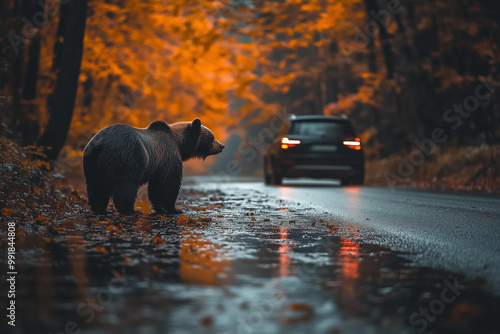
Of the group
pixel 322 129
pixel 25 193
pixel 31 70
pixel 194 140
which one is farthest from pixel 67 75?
pixel 322 129

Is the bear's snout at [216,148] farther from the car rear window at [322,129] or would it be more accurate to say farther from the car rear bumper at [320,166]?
the car rear window at [322,129]

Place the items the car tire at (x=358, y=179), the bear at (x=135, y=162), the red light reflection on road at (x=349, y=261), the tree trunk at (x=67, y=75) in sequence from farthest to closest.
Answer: the car tire at (x=358, y=179), the tree trunk at (x=67, y=75), the bear at (x=135, y=162), the red light reflection on road at (x=349, y=261)

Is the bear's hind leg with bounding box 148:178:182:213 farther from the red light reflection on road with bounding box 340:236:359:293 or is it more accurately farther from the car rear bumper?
the car rear bumper

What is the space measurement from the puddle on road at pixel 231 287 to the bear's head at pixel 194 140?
3365 mm

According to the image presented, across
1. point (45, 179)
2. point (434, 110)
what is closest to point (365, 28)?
point (434, 110)

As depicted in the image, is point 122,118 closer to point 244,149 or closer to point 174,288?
point 174,288

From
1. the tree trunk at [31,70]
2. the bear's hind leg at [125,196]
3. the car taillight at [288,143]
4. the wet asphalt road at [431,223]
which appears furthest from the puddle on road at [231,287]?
the car taillight at [288,143]

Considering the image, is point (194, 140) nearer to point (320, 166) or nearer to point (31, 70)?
point (31, 70)

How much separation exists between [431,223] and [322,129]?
11708 mm

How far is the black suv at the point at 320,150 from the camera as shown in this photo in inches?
846

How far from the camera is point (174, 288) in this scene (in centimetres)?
524

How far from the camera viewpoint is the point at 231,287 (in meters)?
5.30

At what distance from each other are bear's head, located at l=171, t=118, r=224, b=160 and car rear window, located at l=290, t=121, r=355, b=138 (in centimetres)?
949

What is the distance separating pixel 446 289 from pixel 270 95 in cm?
4736
